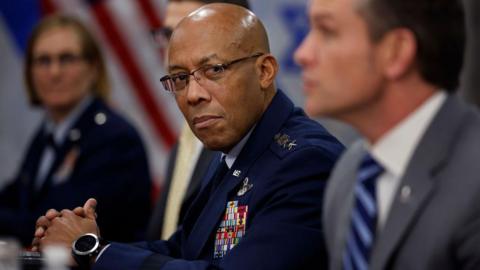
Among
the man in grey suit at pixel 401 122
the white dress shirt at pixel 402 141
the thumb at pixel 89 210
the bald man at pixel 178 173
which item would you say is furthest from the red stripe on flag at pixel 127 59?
the white dress shirt at pixel 402 141

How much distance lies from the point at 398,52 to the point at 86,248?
1082mm

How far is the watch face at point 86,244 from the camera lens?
2.91m

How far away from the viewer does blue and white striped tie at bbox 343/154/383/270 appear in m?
2.31

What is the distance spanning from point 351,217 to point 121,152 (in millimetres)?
2373

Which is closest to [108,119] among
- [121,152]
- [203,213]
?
[121,152]

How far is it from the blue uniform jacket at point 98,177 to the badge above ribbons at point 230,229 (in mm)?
1464

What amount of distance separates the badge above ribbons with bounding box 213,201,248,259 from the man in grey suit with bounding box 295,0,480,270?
17.9 inches

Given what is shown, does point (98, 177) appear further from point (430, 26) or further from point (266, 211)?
point (430, 26)

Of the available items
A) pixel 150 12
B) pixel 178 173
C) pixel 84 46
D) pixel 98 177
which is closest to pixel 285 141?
→ pixel 178 173

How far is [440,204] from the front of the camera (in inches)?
85.9

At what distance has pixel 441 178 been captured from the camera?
2.21 meters

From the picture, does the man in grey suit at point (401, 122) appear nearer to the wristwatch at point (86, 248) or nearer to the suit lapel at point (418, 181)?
the suit lapel at point (418, 181)

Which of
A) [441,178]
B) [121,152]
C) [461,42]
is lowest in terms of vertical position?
[121,152]

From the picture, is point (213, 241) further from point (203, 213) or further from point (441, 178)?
point (441, 178)
